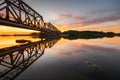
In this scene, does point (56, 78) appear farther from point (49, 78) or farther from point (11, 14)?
point (11, 14)

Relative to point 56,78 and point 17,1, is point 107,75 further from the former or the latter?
point 17,1

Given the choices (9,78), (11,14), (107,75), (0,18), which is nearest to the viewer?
(9,78)

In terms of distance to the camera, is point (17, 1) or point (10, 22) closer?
point (10, 22)

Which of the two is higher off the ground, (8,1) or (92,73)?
(8,1)

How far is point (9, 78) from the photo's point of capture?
1050 centimetres

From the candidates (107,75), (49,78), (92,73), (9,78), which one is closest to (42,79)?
(49,78)

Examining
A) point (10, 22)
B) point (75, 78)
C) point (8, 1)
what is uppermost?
→ point (8, 1)

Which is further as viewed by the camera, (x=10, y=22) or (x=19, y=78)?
(x=10, y=22)

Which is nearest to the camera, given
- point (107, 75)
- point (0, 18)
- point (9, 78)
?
point (9, 78)

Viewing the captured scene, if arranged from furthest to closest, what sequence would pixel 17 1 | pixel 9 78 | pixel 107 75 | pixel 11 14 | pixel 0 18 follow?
1. pixel 17 1
2. pixel 11 14
3. pixel 0 18
4. pixel 107 75
5. pixel 9 78

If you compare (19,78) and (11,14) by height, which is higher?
(11,14)

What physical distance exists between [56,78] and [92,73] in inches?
115

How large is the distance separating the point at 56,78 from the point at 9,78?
2964mm

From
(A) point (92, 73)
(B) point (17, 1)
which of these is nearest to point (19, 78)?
(A) point (92, 73)
